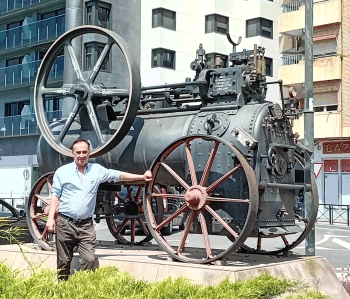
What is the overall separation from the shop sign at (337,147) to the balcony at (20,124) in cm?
1541

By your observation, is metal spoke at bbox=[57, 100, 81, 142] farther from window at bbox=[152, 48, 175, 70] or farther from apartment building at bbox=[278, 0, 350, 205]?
window at bbox=[152, 48, 175, 70]

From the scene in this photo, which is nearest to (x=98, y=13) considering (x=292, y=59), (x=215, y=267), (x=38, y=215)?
(x=292, y=59)

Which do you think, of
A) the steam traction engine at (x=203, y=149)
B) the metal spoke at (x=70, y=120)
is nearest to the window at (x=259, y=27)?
the steam traction engine at (x=203, y=149)

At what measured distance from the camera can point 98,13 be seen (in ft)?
133

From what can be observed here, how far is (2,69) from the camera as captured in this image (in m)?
46.9

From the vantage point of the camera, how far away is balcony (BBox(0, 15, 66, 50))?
43.2 metres

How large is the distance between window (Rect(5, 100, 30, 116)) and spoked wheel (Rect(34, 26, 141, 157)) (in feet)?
114

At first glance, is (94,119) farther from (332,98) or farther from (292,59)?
(292,59)

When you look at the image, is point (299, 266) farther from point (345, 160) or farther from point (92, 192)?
point (345, 160)

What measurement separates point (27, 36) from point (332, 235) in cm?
2768

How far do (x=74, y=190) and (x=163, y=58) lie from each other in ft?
113

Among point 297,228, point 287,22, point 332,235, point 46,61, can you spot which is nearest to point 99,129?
point 46,61

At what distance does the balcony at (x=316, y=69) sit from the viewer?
3819cm

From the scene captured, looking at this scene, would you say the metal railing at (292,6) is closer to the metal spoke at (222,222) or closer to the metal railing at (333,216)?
the metal railing at (333,216)
